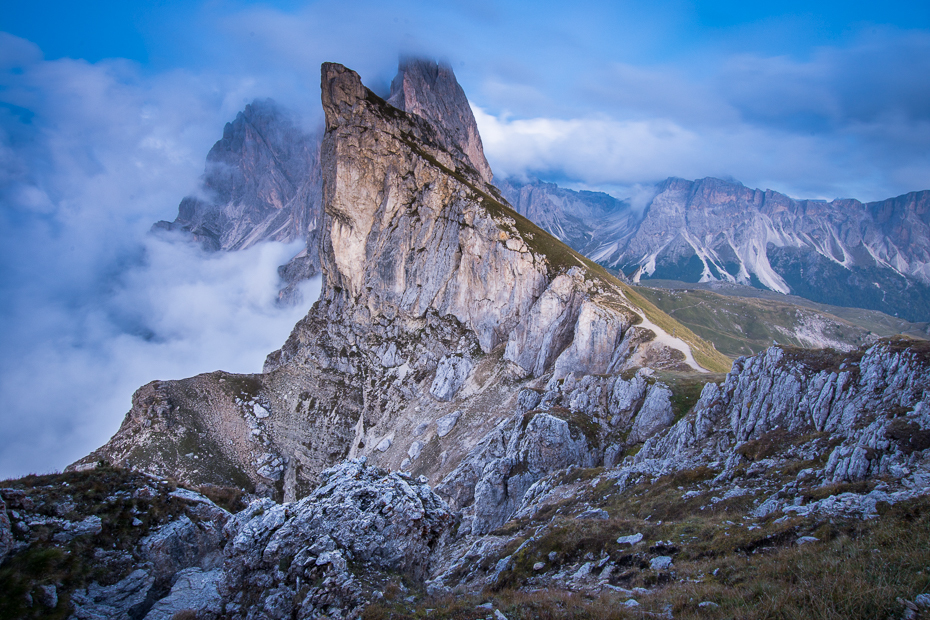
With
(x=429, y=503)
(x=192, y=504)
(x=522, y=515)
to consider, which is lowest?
(x=522, y=515)

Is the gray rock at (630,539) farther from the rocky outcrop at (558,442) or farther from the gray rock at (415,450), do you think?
the gray rock at (415,450)

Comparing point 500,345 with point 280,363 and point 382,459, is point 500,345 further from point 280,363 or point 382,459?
point 280,363

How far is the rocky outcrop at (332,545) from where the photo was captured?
1338cm

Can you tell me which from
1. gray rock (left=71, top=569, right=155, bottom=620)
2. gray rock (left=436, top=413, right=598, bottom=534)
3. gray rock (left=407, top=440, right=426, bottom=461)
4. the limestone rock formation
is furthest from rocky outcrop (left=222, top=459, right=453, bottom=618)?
gray rock (left=407, top=440, right=426, bottom=461)

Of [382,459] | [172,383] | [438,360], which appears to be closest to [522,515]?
[382,459]

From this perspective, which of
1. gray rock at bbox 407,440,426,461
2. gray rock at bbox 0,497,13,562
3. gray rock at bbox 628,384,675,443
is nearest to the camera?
gray rock at bbox 0,497,13,562

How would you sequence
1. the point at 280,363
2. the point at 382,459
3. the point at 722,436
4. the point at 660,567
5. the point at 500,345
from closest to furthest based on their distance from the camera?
1. the point at 660,567
2. the point at 722,436
3. the point at 382,459
4. the point at 500,345
5. the point at 280,363

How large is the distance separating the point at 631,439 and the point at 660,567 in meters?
25.9

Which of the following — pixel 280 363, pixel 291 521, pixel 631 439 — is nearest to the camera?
pixel 291 521

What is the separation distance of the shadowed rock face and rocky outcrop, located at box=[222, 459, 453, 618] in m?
43.7

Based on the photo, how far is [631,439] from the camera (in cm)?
3681

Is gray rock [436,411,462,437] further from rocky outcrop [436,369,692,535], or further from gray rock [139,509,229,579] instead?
gray rock [139,509,229,579]

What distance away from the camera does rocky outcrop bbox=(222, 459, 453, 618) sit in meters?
13.4

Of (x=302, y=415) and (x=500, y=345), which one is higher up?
(x=500, y=345)
